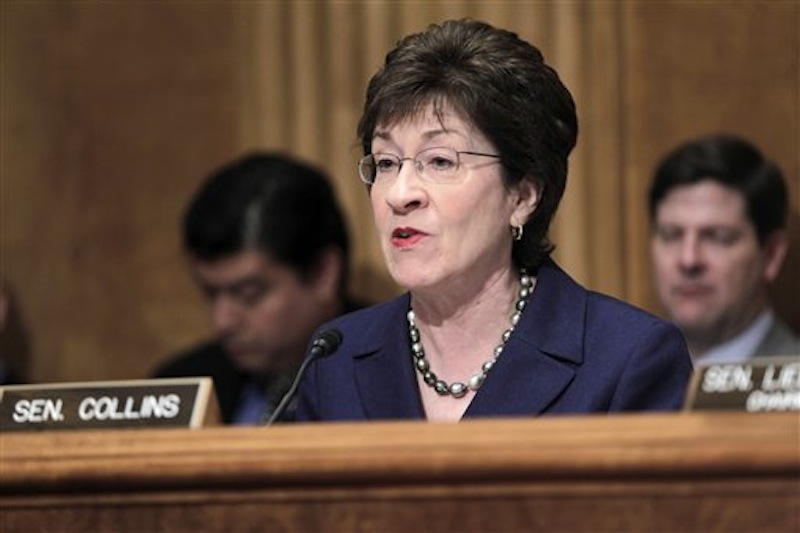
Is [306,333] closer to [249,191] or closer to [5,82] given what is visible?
[249,191]

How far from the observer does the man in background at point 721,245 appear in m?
4.73

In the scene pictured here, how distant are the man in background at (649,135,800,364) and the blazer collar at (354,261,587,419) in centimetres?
156

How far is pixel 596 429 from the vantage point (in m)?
2.22

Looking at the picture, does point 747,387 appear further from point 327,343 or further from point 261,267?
point 261,267

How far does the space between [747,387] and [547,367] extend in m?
0.73

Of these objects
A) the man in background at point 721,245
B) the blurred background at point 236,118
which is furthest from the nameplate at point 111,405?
the blurred background at point 236,118

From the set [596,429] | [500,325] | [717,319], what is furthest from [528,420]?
[717,319]

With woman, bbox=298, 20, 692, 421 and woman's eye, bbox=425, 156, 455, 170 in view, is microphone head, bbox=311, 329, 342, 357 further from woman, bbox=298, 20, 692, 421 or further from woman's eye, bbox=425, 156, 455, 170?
woman's eye, bbox=425, 156, 455, 170

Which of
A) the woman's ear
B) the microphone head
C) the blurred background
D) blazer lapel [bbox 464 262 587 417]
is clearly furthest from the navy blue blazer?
the blurred background

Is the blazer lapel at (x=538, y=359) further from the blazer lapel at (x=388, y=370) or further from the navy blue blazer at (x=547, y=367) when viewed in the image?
the blazer lapel at (x=388, y=370)

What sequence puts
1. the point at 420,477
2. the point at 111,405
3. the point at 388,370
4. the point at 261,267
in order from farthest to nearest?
the point at 261,267, the point at 388,370, the point at 111,405, the point at 420,477

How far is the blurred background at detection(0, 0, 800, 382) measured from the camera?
505 cm

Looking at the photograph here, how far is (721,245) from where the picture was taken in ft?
15.6

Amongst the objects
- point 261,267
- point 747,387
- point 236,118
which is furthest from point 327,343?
point 236,118
